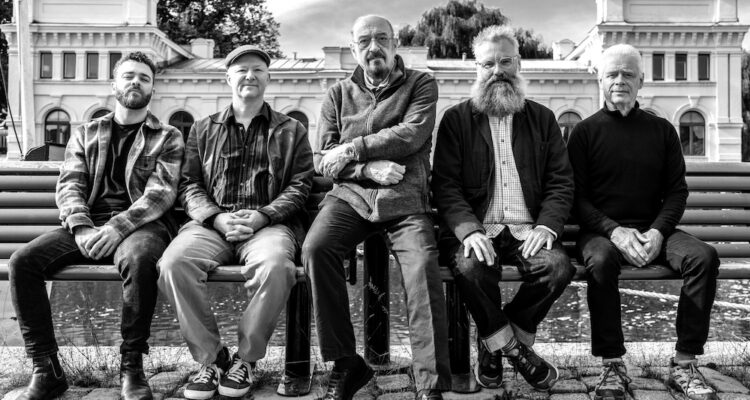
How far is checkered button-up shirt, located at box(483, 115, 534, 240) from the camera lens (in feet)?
10.9

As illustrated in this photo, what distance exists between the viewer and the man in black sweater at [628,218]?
3.03 metres

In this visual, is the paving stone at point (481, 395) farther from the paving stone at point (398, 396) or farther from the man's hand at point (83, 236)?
the man's hand at point (83, 236)

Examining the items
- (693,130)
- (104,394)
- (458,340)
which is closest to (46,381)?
(104,394)

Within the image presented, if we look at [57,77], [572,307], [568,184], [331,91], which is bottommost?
[572,307]

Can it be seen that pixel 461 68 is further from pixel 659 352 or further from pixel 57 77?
pixel 659 352

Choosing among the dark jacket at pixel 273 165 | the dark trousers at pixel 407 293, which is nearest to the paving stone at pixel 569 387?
the dark trousers at pixel 407 293

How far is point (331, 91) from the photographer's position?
11.5ft

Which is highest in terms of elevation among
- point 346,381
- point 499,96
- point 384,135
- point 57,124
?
point 57,124

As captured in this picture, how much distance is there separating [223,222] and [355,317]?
9.32ft

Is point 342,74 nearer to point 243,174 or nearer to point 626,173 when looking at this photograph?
point 243,174

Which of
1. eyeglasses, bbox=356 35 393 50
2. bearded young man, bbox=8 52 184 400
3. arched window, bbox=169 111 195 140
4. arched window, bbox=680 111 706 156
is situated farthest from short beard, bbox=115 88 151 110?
arched window, bbox=680 111 706 156

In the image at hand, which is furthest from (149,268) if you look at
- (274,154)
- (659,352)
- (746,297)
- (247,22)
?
(247,22)

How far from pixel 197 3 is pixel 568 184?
35.9 meters

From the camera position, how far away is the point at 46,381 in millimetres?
2973
